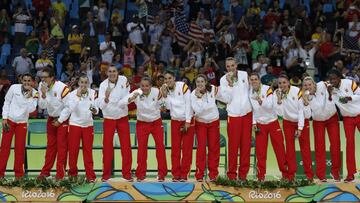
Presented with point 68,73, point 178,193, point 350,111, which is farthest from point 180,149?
point 68,73

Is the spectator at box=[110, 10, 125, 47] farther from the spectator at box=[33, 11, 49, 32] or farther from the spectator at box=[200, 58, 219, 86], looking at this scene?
the spectator at box=[200, 58, 219, 86]

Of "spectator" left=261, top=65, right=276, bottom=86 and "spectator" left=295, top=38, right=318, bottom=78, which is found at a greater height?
"spectator" left=295, top=38, right=318, bottom=78

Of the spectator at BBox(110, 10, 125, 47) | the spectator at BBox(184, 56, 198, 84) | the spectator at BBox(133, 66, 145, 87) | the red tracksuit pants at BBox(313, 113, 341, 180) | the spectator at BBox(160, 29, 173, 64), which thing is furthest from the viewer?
the spectator at BBox(110, 10, 125, 47)

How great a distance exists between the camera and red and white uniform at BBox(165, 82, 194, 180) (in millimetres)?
15484

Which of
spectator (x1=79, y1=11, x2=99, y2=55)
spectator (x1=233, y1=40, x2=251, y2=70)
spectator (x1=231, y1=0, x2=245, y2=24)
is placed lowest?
spectator (x1=233, y1=40, x2=251, y2=70)

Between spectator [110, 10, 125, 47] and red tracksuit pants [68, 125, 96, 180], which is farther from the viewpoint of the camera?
spectator [110, 10, 125, 47]

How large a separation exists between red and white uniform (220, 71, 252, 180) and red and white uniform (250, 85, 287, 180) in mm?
152

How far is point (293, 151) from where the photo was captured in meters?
15.7

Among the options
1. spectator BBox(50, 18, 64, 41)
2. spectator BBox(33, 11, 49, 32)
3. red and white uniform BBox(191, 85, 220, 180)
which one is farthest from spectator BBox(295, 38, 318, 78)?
red and white uniform BBox(191, 85, 220, 180)

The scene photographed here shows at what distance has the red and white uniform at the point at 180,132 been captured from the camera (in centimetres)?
1548

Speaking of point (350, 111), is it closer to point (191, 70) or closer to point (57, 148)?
point (57, 148)

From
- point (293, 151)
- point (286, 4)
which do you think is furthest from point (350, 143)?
point (286, 4)

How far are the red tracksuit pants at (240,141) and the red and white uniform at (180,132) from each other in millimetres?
762

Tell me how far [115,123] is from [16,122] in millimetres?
1943
